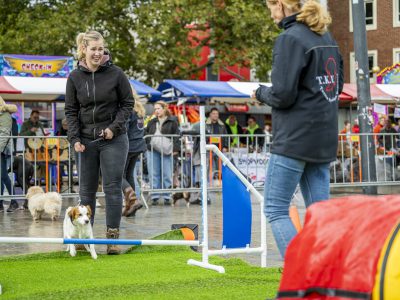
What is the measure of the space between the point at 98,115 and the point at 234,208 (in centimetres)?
159

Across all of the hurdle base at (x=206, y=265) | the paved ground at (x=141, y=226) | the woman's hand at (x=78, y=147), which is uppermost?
the woman's hand at (x=78, y=147)

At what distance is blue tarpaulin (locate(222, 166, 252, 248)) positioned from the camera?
7289 millimetres

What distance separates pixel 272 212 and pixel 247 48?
102 ft

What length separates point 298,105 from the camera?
516 cm

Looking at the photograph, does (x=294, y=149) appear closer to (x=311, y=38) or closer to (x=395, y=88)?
(x=311, y=38)

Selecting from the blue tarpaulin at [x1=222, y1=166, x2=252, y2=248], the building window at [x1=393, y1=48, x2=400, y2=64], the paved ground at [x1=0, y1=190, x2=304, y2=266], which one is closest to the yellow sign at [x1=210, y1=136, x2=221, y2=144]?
the paved ground at [x1=0, y1=190, x2=304, y2=266]

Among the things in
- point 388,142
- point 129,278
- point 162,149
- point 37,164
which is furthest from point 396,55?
point 129,278

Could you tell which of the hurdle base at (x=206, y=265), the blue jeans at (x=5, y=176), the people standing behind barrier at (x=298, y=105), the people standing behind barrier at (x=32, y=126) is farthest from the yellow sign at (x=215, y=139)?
the people standing behind barrier at (x=298, y=105)

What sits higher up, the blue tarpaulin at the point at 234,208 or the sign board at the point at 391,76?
the sign board at the point at 391,76

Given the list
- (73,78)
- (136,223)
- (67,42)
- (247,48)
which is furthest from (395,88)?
(73,78)

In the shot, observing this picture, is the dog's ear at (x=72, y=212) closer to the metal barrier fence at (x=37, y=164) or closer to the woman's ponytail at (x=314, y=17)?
the woman's ponytail at (x=314, y=17)

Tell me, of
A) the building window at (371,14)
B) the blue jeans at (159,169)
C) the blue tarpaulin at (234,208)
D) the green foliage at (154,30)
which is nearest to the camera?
the blue tarpaulin at (234,208)

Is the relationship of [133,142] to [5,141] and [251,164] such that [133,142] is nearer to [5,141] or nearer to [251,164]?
[5,141]

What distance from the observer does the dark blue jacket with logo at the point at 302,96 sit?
5074mm
